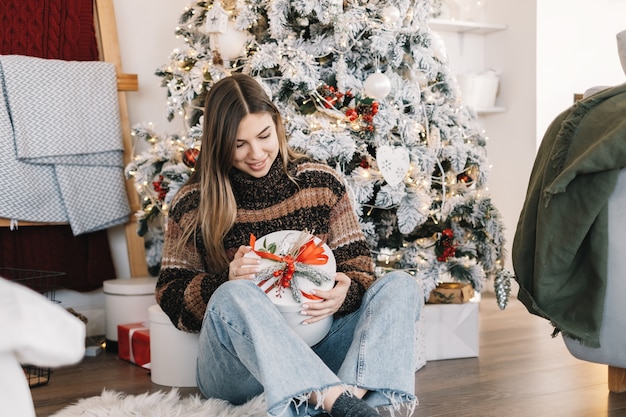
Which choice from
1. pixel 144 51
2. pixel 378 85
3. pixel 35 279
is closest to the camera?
pixel 378 85

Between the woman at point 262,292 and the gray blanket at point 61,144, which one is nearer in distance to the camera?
the woman at point 262,292

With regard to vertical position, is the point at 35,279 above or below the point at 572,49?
below

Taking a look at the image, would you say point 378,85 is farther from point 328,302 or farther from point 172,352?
point 172,352

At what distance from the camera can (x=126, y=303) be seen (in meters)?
2.34

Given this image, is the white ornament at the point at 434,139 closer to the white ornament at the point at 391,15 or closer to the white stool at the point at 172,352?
the white ornament at the point at 391,15

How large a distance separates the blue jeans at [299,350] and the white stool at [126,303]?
2.81ft

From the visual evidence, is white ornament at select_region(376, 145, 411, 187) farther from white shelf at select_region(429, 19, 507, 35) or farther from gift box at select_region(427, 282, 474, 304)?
white shelf at select_region(429, 19, 507, 35)

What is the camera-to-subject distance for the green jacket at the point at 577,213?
1501 mm

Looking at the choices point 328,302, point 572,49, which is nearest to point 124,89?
point 328,302

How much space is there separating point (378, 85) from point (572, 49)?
1753 mm

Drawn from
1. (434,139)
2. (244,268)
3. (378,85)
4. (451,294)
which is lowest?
(451,294)

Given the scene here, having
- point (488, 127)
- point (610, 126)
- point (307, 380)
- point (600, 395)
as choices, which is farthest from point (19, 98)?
point (488, 127)

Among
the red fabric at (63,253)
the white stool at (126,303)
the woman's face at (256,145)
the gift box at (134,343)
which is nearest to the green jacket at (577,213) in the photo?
the woman's face at (256,145)

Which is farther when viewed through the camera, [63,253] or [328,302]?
[63,253]
